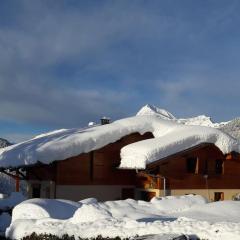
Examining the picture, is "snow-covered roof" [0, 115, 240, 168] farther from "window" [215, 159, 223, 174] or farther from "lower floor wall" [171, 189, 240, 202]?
"lower floor wall" [171, 189, 240, 202]

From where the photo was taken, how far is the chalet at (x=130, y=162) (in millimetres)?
26578

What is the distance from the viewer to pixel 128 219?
13336 millimetres

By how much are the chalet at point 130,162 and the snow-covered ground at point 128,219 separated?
221 inches

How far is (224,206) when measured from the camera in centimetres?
1758

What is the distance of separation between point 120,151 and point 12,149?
616 cm

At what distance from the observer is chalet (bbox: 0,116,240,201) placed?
1046 inches

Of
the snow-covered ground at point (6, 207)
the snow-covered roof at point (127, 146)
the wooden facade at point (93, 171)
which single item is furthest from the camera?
the wooden facade at point (93, 171)

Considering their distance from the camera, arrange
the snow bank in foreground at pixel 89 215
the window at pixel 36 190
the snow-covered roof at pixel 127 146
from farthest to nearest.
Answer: the window at pixel 36 190 → the snow-covered roof at pixel 127 146 → the snow bank in foreground at pixel 89 215

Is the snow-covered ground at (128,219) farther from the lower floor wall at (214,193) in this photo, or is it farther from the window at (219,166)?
the window at (219,166)

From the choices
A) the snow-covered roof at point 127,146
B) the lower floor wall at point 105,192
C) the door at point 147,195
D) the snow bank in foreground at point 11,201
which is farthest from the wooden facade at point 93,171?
the snow bank in foreground at point 11,201

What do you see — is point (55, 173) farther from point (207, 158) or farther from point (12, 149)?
point (207, 158)

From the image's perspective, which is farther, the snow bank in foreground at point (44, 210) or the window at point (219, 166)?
the window at point (219, 166)

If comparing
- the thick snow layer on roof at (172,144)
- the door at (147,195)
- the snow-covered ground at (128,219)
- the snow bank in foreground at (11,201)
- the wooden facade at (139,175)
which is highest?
the thick snow layer on roof at (172,144)

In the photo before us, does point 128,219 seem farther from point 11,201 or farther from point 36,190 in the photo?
point 36,190
